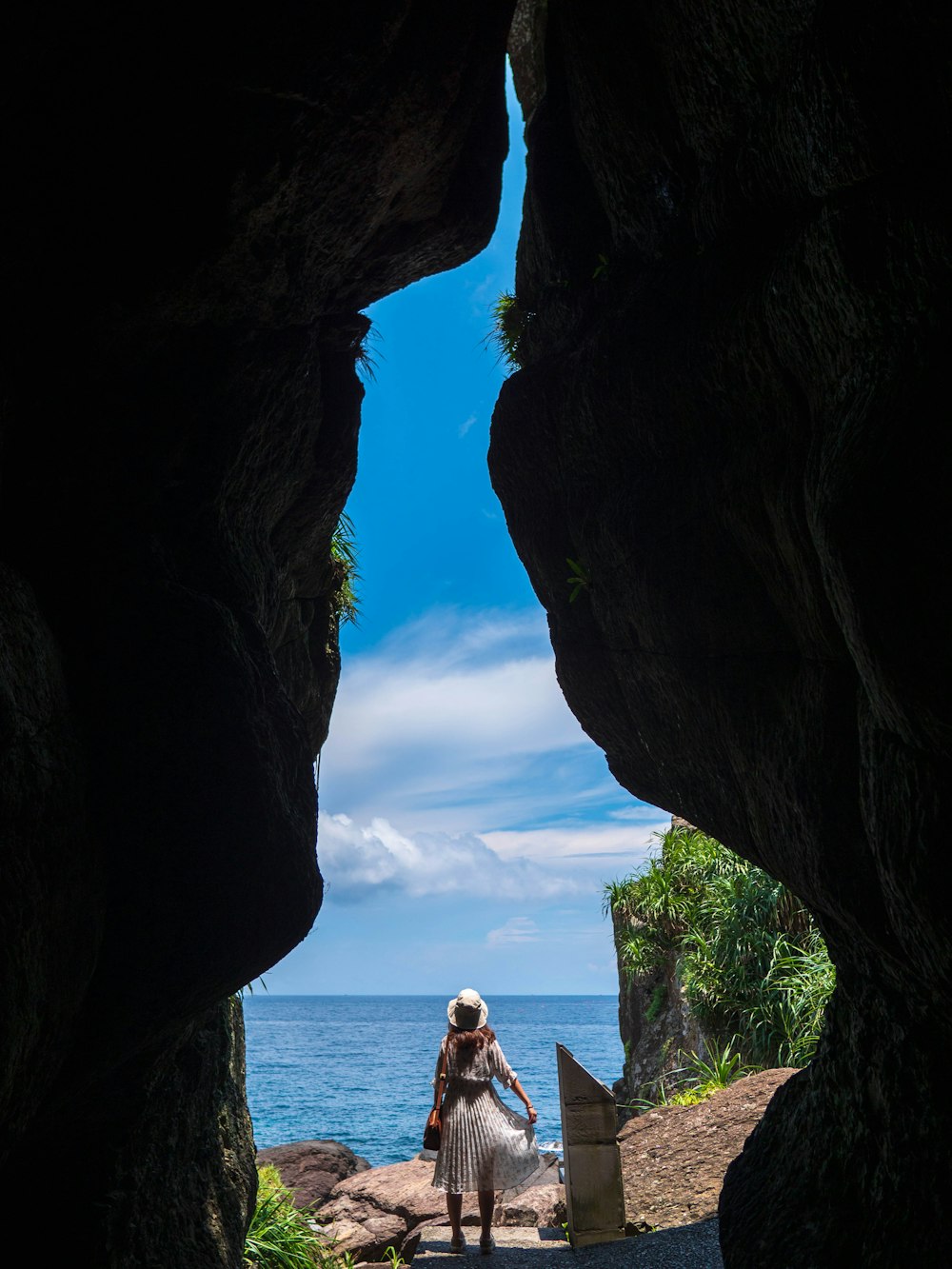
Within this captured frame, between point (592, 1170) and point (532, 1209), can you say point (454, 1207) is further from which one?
point (532, 1209)

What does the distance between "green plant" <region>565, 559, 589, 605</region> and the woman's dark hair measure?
13.5 feet

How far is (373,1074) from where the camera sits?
6294 centimetres

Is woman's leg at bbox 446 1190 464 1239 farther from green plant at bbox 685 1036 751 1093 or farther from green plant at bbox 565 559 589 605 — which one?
green plant at bbox 565 559 589 605

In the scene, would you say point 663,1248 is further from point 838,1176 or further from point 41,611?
point 41,611

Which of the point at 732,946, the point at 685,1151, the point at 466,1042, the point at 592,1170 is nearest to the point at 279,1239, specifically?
the point at 466,1042

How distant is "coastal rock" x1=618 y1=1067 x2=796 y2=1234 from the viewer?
780 centimetres

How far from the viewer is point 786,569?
4.73 metres

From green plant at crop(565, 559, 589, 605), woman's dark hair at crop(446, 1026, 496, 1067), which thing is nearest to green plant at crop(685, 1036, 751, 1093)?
woman's dark hair at crop(446, 1026, 496, 1067)

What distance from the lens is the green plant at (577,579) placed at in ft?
22.3

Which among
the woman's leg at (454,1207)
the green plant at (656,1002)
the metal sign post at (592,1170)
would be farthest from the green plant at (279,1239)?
the green plant at (656,1002)

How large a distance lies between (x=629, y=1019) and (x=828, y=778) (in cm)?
1144

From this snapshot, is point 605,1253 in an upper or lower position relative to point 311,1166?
upper

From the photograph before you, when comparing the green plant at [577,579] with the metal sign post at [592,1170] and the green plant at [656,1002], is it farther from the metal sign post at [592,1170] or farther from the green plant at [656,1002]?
the green plant at [656,1002]

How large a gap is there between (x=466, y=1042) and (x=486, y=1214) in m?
1.34
